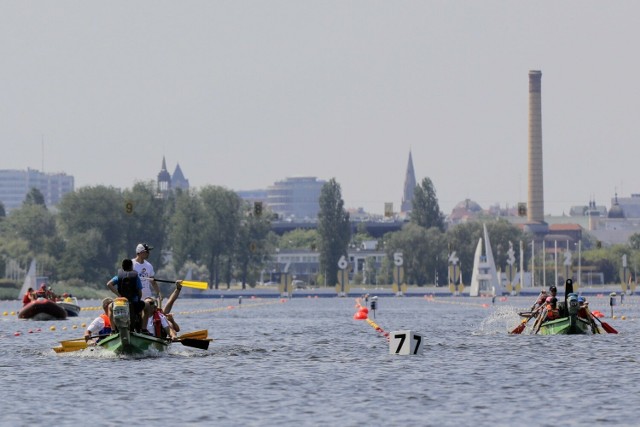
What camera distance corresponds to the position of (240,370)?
5053 centimetres

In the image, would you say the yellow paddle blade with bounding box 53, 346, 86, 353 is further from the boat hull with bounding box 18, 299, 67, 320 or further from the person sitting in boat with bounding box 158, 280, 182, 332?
the boat hull with bounding box 18, 299, 67, 320

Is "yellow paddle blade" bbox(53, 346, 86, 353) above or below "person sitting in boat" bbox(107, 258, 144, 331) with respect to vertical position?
below

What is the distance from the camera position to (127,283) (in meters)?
50.5

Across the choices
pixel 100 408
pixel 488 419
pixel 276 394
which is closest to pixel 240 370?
pixel 276 394

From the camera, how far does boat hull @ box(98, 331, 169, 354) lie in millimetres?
51781

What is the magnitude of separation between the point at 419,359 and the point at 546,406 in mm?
14732

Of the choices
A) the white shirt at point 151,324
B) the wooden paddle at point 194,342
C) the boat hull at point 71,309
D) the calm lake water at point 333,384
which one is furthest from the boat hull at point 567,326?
the boat hull at point 71,309

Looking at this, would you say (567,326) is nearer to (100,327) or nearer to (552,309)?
(552,309)

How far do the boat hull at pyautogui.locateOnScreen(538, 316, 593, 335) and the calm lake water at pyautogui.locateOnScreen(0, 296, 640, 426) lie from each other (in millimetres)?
510

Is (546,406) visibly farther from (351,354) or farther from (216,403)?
(351,354)

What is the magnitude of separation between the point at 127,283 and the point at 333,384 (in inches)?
308

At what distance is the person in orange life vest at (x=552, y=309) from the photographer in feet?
221

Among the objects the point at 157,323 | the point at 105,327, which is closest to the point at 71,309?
the point at 105,327

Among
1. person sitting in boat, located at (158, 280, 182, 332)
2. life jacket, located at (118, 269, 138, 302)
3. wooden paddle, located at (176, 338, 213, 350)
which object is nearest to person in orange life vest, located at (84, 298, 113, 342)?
person sitting in boat, located at (158, 280, 182, 332)
